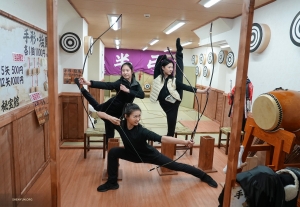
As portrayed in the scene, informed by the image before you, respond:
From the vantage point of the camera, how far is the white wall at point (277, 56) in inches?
94.1

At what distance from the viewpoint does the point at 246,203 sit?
1.48 metres

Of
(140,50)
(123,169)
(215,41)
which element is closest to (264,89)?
(215,41)

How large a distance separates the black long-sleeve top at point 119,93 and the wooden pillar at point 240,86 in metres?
1.36

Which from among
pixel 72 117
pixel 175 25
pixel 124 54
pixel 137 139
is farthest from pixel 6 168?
pixel 124 54

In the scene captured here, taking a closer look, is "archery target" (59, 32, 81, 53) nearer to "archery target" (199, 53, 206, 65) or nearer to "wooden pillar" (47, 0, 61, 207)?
"wooden pillar" (47, 0, 61, 207)

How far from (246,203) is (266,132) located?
0.75 metres

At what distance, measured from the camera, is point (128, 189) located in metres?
2.30

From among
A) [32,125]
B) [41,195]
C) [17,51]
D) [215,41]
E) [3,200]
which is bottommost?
[41,195]

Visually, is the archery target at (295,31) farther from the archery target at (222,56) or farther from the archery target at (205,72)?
the archery target at (205,72)

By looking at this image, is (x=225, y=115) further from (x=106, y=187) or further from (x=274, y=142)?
(x=106, y=187)

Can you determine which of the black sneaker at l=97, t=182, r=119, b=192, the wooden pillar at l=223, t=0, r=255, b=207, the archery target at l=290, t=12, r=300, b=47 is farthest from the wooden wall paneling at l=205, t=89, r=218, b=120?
the wooden pillar at l=223, t=0, r=255, b=207

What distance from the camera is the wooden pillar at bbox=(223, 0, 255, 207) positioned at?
44.5 inches

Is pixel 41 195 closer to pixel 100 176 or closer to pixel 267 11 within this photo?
pixel 100 176

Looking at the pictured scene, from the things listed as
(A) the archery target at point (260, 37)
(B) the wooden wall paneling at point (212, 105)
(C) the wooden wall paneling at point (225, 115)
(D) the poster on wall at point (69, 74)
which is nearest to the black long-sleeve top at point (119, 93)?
(D) the poster on wall at point (69, 74)
